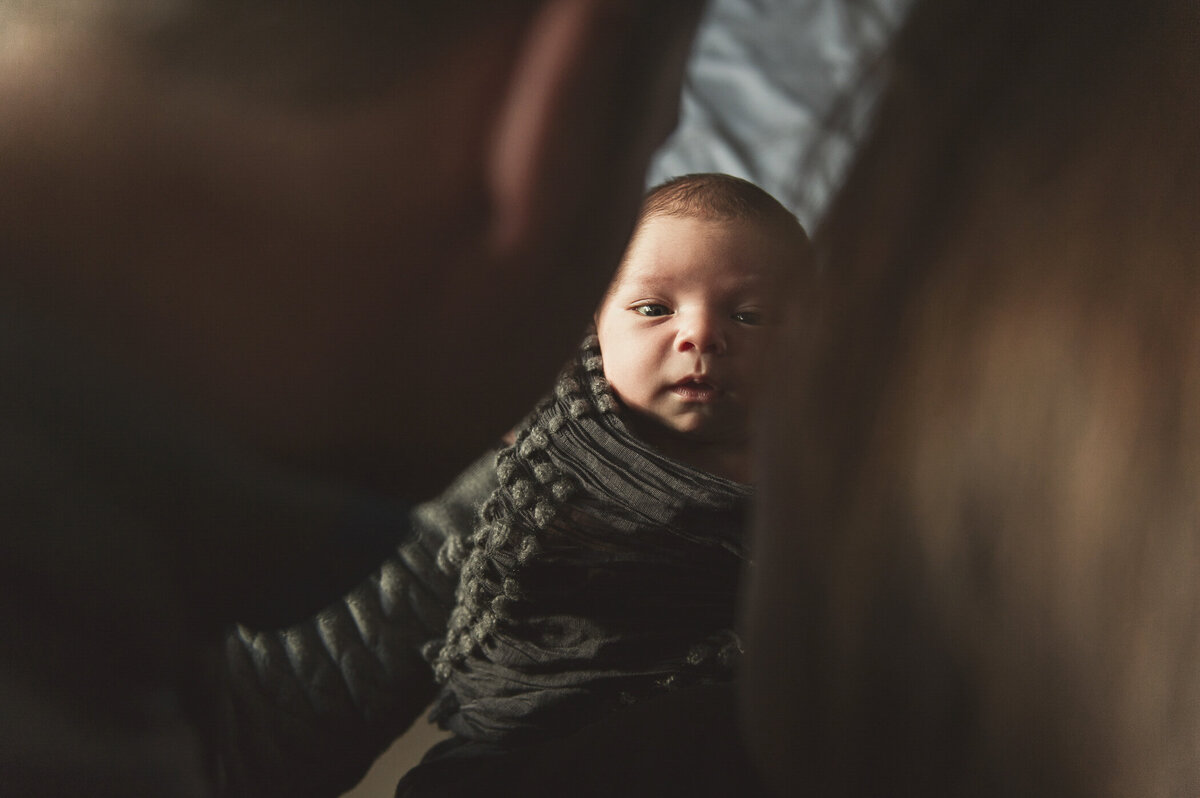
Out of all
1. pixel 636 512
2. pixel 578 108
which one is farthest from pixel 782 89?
pixel 636 512

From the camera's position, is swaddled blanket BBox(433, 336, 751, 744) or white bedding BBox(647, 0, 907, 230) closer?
white bedding BBox(647, 0, 907, 230)

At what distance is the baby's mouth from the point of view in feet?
1.65

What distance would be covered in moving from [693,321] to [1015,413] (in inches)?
12.2

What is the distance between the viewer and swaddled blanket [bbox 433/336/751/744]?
0.49 m

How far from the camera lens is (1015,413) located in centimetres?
18

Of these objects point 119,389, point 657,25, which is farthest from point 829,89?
point 119,389

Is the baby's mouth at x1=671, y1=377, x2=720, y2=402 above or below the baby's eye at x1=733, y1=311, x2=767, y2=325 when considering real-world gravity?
below

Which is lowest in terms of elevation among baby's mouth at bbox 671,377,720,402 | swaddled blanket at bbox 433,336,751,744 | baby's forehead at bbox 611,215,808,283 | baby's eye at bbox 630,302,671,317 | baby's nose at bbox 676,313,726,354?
swaddled blanket at bbox 433,336,751,744

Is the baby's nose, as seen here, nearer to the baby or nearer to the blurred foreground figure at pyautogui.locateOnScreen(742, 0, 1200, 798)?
the baby

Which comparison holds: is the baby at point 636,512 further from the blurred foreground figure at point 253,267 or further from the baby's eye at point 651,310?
the blurred foreground figure at point 253,267

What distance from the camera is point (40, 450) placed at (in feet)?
0.71

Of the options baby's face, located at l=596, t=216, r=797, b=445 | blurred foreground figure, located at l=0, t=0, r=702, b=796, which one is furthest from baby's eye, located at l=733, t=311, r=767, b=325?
blurred foreground figure, located at l=0, t=0, r=702, b=796

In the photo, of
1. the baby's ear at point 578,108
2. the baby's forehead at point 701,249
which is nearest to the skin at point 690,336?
the baby's forehead at point 701,249

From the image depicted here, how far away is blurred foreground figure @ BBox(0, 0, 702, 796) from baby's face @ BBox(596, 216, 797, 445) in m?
0.26
